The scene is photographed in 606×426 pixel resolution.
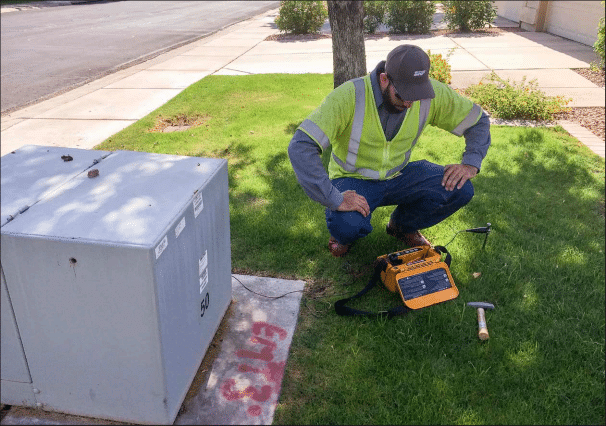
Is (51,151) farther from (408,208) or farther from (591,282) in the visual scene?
(591,282)

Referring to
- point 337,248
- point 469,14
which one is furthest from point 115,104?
point 469,14

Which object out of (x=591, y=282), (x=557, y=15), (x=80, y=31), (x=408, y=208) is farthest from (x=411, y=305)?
(x=80, y=31)

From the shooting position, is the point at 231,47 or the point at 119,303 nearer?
the point at 119,303

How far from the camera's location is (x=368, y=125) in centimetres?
334

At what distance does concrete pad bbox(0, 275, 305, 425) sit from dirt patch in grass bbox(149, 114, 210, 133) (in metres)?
3.78

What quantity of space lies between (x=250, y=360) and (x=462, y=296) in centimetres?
146

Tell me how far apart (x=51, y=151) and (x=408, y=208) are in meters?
2.42

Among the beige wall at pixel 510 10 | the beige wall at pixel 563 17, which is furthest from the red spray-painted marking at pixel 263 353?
the beige wall at pixel 510 10

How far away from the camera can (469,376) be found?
2.76 metres

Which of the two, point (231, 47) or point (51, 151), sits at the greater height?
point (51, 151)

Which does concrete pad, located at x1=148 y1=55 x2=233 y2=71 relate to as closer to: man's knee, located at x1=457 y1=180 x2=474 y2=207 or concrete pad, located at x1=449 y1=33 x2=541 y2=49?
concrete pad, located at x1=449 y1=33 x2=541 y2=49

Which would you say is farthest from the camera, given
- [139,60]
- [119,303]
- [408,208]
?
[139,60]

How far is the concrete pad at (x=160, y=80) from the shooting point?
363 inches

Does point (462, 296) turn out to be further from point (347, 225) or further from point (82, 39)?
point (82, 39)
